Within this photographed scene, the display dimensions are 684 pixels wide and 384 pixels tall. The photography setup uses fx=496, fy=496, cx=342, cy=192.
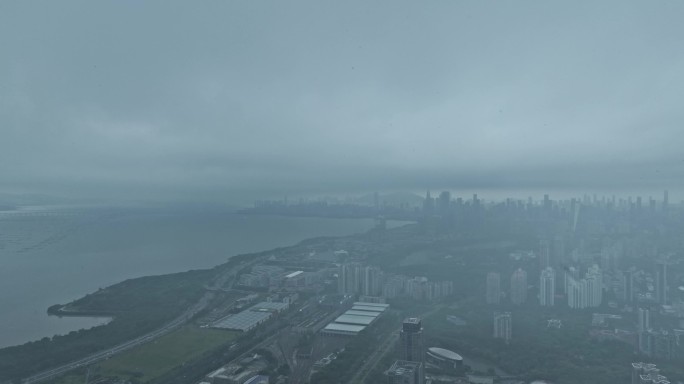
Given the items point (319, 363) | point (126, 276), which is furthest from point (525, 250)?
point (126, 276)

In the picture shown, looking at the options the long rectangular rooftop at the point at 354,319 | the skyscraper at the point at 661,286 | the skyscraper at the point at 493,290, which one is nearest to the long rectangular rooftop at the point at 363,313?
the long rectangular rooftop at the point at 354,319

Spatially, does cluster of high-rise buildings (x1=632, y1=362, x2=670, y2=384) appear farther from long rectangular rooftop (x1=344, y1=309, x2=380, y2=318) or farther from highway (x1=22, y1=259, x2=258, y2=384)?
highway (x1=22, y1=259, x2=258, y2=384)

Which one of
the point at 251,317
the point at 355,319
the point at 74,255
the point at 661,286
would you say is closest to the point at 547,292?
the point at 661,286

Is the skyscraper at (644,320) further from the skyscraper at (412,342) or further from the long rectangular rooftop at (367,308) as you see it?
the long rectangular rooftop at (367,308)

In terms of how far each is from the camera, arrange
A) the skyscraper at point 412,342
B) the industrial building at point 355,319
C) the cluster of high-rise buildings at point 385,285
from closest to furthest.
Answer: the skyscraper at point 412,342, the industrial building at point 355,319, the cluster of high-rise buildings at point 385,285

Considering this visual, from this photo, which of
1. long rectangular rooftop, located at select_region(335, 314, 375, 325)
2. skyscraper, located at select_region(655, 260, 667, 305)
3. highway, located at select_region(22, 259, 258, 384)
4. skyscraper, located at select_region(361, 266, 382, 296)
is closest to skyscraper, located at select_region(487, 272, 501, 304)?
skyscraper, located at select_region(361, 266, 382, 296)

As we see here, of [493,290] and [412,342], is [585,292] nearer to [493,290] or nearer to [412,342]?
[493,290]

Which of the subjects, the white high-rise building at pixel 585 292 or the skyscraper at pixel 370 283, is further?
the skyscraper at pixel 370 283
